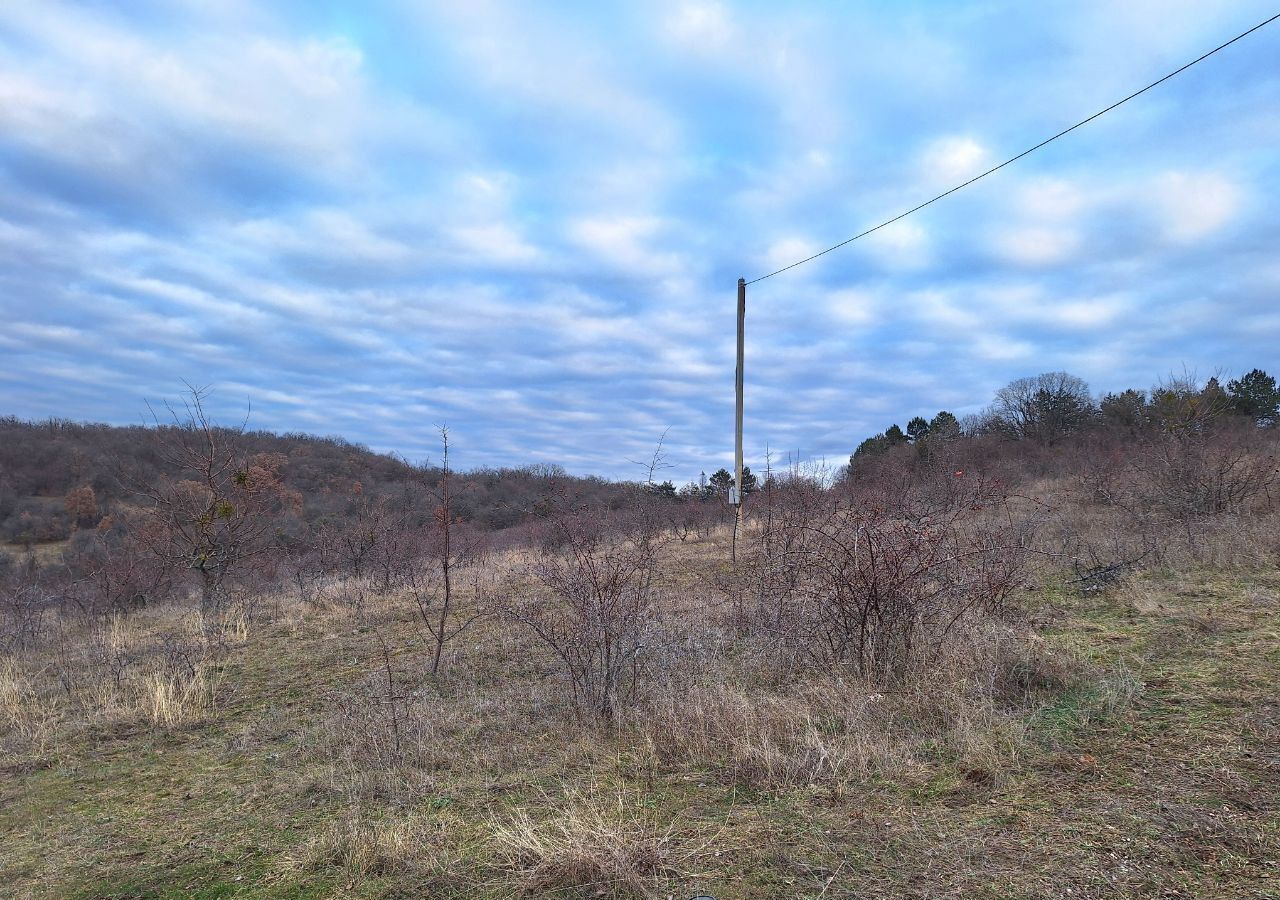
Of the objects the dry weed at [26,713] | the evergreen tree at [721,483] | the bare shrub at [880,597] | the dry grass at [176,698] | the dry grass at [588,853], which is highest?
the evergreen tree at [721,483]

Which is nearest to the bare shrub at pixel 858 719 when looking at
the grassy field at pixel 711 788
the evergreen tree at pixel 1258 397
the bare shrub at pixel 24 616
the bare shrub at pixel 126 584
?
the grassy field at pixel 711 788

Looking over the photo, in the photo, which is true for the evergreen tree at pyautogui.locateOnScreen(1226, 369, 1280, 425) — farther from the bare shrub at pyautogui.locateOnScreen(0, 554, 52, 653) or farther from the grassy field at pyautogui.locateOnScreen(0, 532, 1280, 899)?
the bare shrub at pyautogui.locateOnScreen(0, 554, 52, 653)

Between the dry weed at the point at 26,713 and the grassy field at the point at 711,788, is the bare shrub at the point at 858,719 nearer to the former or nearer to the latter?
the grassy field at the point at 711,788

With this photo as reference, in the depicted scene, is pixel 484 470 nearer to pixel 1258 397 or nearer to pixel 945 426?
pixel 945 426

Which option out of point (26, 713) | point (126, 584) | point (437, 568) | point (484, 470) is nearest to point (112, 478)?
point (484, 470)

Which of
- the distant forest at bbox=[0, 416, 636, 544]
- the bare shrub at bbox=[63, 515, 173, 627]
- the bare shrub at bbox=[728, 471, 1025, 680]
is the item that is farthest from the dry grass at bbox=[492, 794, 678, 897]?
the distant forest at bbox=[0, 416, 636, 544]

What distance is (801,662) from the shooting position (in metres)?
5.68

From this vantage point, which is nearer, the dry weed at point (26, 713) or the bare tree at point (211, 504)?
the dry weed at point (26, 713)

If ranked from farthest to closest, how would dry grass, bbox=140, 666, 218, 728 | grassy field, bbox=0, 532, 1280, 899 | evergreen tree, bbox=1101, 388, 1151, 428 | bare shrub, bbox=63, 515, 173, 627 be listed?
evergreen tree, bbox=1101, 388, 1151, 428 < bare shrub, bbox=63, 515, 173, 627 < dry grass, bbox=140, 666, 218, 728 < grassy field, bbox=0, 532, 1280, 899

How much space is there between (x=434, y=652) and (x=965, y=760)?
6.34m

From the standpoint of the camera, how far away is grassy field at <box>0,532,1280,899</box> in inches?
111

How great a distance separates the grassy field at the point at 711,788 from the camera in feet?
9.25

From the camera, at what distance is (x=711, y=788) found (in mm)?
3826

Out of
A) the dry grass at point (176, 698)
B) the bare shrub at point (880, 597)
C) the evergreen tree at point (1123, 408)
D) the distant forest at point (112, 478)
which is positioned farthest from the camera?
the distant forest at point (112, 478)
